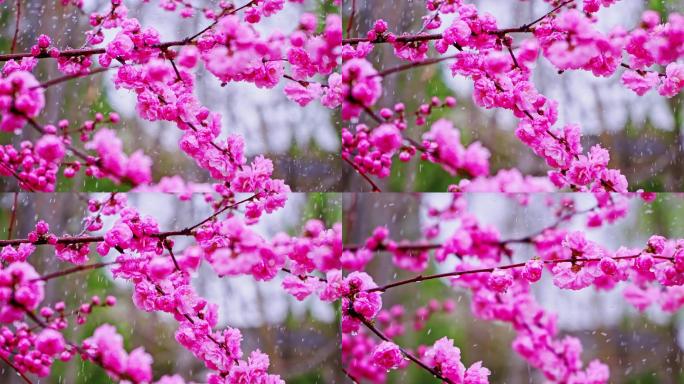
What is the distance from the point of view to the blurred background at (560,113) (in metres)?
2.25

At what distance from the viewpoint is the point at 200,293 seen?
2.21 meters

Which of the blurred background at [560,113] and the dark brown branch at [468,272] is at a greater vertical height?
the blurred background at [560,113]

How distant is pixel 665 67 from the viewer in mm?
2264

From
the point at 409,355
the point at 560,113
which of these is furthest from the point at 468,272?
the point at 560,113

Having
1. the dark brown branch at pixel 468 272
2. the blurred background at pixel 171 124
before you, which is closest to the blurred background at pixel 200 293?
the blurred background at pixel 171 124

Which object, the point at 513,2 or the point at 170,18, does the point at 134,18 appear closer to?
the point at 170,18

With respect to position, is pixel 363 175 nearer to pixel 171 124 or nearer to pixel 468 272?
pixel 468 272

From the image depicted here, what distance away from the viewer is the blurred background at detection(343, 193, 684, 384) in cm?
224

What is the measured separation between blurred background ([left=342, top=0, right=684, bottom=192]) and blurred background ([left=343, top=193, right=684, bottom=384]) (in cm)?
8

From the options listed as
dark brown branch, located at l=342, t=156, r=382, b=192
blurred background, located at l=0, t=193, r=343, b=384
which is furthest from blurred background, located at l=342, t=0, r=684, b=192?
blurred background, located at l=0, t=193, r=343, b=384

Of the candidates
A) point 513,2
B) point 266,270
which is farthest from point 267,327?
point 513,2

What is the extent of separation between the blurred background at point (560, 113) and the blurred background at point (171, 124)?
135mm

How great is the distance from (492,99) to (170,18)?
0.95m

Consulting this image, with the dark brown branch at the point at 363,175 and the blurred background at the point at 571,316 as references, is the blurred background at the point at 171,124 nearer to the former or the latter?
the dark brown branch at the point at 363,175
